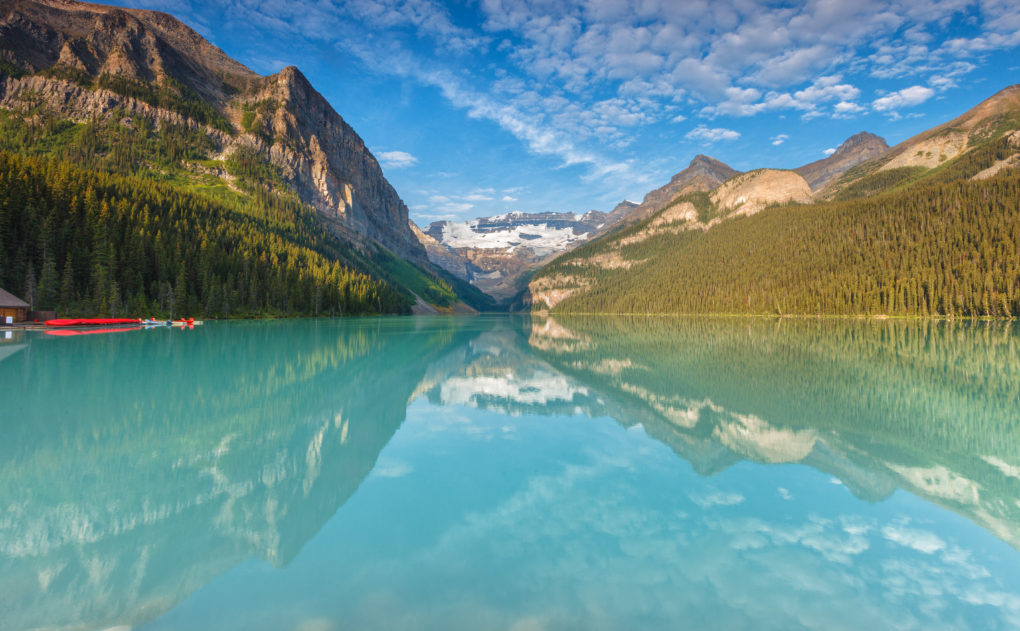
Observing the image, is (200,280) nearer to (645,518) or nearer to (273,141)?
(645,518)

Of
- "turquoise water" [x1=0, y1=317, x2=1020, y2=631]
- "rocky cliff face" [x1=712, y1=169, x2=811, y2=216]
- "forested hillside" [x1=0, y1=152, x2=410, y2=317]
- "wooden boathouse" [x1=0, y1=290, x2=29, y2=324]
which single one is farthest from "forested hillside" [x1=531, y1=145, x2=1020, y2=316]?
→ "wooden boathouse" [x1=0, y1=290, x2=29, y2=324]

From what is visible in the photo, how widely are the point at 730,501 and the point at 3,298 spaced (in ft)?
227

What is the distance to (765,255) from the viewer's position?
5305 inches

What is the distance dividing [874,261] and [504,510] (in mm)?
129751

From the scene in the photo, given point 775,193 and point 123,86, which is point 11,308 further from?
point 775,193

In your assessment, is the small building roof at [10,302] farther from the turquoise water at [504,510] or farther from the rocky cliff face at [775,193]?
the rocky cliff face at [775,193]

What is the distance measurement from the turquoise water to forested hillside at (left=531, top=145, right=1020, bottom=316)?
317 feet

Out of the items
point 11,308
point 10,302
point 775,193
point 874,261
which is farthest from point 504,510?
point 775,193

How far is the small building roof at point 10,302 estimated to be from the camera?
150 feet

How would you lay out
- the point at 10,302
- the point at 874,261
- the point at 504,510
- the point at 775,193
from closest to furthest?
the point at 504,510 < the point at 10,302 < the point at 874,261 < the point at 775,193

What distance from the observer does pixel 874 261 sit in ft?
338

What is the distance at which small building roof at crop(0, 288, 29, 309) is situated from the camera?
1800 inches

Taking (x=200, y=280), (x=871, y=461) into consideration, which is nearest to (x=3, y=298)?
(x=200, y=280)

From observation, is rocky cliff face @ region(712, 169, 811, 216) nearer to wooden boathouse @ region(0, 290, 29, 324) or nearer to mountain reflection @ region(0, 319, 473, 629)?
mountain reflection @ region(0, 319, 473, 629)
